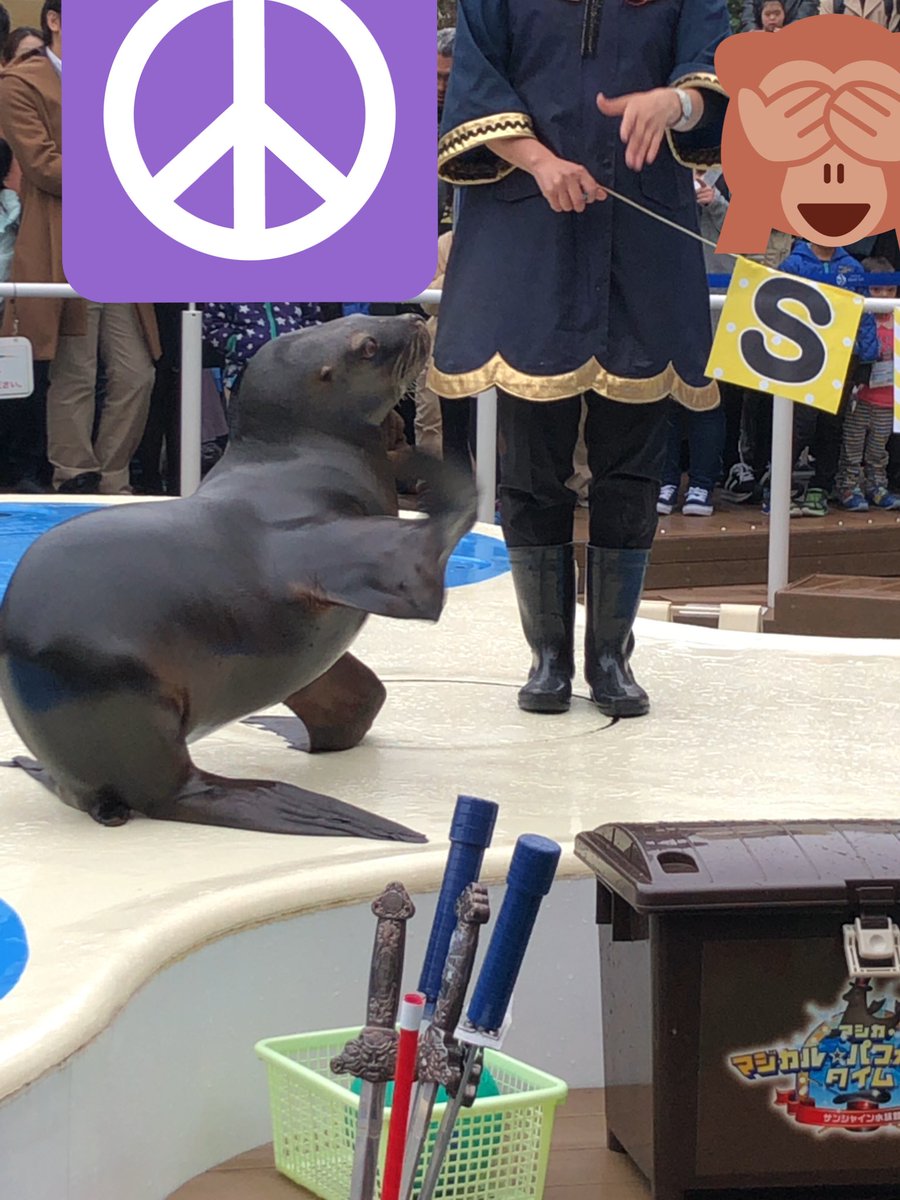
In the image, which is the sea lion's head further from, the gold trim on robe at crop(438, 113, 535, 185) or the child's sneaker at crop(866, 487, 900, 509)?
the child's sneaker at crop(866, 487, 900, 509)

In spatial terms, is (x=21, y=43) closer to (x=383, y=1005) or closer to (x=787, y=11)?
(x=787, y=11)

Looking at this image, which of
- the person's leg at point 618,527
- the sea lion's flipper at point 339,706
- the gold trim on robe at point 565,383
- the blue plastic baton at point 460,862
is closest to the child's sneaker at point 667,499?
the person's leg at point 618,527

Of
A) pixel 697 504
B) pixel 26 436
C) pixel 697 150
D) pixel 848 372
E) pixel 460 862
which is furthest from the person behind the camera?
pixel 697 504

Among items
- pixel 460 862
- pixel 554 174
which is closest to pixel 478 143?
pixel 554 174

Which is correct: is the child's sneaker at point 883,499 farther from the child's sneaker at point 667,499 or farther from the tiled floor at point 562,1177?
the tiled floor at point 562,1177

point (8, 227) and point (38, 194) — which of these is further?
point (8, 227)

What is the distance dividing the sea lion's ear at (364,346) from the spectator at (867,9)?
19.3 ft

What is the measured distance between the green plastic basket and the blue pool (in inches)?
105

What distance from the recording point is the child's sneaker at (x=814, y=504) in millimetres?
7387

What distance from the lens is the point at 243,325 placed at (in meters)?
6.85

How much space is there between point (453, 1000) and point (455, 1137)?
321 mm

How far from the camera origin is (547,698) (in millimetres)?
3404

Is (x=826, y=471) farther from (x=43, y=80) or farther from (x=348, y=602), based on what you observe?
(x=348, y=602)

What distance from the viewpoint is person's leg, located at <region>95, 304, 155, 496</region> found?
6.70m
